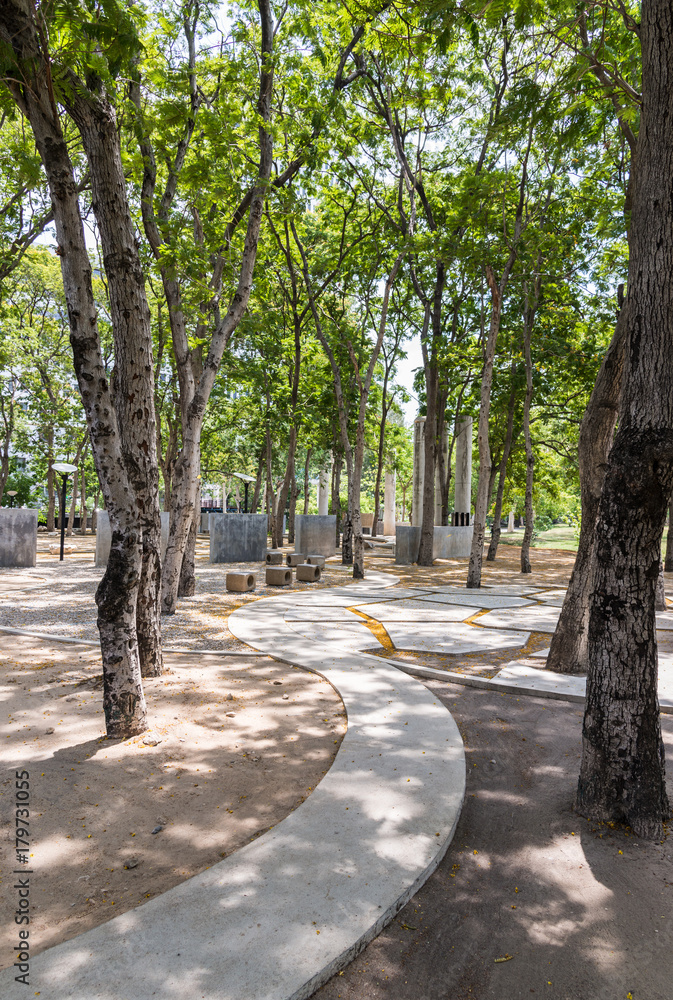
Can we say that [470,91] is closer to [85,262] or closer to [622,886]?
[85,262]

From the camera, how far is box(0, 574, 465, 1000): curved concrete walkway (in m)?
2.11

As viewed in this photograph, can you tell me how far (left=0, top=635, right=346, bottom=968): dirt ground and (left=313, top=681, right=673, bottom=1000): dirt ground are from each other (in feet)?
3.23

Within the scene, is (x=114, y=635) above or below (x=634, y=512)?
below

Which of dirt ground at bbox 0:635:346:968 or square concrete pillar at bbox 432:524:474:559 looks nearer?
dirt ground at bbox 0:635:346:968

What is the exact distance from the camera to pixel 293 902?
2539 mm

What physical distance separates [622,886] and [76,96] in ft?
20.1

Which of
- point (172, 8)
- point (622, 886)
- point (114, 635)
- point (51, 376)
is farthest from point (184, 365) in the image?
point (51, 376)

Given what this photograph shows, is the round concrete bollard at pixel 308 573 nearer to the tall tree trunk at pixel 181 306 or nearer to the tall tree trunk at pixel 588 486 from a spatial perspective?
the tall tree trunk at pixel 181 306

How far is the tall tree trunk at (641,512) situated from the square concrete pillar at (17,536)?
14890 mm

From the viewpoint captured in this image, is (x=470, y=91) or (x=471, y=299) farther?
(x=471, y=299)

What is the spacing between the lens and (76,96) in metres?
4.36

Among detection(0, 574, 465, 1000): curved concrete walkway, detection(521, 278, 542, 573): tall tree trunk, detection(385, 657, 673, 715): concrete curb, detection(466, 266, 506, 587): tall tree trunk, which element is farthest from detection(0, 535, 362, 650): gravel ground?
detection(521, 278, 542, 573): tall tree trunk

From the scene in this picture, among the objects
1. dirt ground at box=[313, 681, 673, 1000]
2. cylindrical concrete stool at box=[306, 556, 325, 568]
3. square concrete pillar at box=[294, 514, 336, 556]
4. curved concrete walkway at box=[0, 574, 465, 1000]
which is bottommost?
dirt ground at box=[313, 681, 673, 1000]

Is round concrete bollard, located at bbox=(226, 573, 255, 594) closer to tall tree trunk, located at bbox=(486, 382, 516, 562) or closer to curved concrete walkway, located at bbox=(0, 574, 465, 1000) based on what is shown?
curved concrete walkway, located at bbox=(0, 574, 465, 1000)
